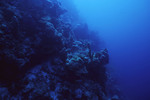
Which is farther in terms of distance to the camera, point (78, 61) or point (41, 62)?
point (41, 62)

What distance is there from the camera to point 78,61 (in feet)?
10.7

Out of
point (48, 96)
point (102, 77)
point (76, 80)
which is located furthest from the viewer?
point (102, 77)

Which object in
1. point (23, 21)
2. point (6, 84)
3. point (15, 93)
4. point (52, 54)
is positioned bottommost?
point (15, 93)

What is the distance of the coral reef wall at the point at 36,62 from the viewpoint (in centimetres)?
248

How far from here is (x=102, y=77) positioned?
4.85 meters

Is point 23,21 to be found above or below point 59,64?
above

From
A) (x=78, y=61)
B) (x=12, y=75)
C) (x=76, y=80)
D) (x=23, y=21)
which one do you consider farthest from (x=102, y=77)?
(x=23, y=21)

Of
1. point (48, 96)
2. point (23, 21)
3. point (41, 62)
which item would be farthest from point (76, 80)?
point (23, 21)

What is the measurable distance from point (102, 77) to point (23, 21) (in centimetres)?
489

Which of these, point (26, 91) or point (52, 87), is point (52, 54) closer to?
point (52, 87)

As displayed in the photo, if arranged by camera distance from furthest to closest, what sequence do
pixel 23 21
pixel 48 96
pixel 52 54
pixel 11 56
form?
pixel 52 54 → pixel 23 21 → pixel 48 96 → pixel 11 56

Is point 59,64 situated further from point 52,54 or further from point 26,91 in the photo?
point 26,91

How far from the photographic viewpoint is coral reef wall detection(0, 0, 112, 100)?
2477 mm

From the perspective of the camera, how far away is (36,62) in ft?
12.0
